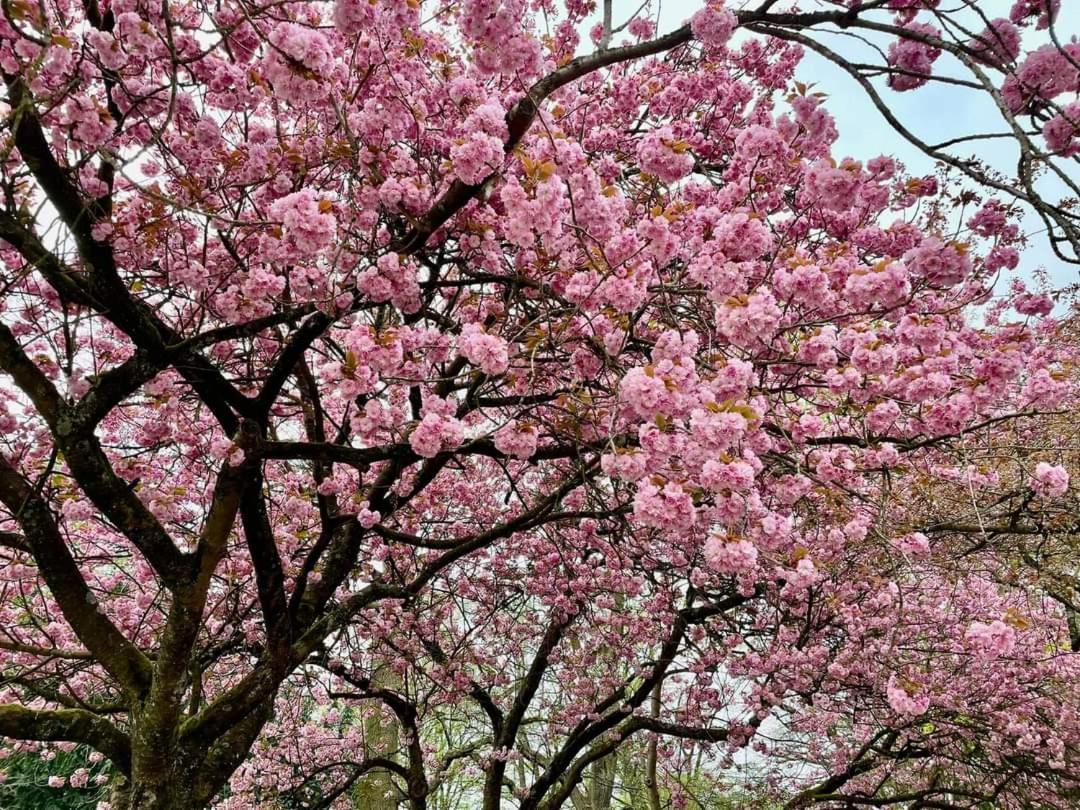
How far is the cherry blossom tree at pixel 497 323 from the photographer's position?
2680mm

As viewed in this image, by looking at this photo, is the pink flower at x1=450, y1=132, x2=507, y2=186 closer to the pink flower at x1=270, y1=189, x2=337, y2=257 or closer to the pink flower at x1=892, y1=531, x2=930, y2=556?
the pink flower at x1=270, y1=189, x2=337, y2=257

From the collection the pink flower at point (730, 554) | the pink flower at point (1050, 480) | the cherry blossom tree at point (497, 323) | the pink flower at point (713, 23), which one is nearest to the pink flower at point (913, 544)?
the cherry blossom tree at point (497, 323)

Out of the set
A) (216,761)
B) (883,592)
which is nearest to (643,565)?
(883,592)

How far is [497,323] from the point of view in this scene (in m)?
3.52

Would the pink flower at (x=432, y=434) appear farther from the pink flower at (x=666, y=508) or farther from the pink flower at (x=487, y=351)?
the pink flower at (x=666, y=508)

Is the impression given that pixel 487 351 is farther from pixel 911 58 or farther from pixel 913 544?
pixel 913 544

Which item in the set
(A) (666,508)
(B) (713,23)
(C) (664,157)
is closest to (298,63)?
(C) (664,157)

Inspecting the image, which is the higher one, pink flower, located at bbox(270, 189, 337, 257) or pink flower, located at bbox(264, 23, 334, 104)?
pink flower, located at bbox(264, 23, 334, 104)

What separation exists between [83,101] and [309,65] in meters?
1.03

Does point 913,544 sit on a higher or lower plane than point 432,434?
lower

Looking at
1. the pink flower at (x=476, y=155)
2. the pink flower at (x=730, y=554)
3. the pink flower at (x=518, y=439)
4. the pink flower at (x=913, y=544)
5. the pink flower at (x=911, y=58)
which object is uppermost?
the pink flower at (x=476, y=155)

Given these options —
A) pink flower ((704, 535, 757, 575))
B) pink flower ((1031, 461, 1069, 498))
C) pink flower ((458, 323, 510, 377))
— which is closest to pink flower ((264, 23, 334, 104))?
pink flower ((458, 323, 510, 377))

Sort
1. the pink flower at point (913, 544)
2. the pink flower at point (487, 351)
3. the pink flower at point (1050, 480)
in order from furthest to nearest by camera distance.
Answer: the pink flower at point (1050, 480)
the pink flower at point (913, 544)
the pink flower at point (487, 351)

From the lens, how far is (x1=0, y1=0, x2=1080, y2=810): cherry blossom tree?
2680 mm
